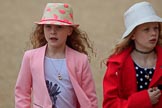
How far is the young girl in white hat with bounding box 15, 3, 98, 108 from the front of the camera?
11.8ft

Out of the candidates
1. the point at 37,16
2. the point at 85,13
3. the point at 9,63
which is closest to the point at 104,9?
the point at 85,13

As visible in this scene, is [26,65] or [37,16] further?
[37,16]

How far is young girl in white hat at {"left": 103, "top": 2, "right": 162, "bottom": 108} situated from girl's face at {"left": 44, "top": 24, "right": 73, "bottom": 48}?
14.6 inches

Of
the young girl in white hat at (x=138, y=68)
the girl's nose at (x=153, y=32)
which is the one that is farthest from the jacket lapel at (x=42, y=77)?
the girl's nose at (x=153, y=32)

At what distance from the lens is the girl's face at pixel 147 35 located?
11.2 ft

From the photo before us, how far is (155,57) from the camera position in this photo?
3523 millimetres

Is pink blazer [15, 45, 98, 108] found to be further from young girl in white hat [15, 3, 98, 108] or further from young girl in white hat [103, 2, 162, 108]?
young girl in white hat [103, 2, 162, 108]

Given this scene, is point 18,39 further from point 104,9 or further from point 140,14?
point 140,14

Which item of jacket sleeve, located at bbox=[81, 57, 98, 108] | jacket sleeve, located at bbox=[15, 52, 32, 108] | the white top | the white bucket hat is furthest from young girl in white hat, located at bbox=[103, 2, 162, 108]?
jacket sleeve, located at bbox=[15, 52, 32, 108]

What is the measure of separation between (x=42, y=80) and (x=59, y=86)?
0.41 ft

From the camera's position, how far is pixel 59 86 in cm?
361

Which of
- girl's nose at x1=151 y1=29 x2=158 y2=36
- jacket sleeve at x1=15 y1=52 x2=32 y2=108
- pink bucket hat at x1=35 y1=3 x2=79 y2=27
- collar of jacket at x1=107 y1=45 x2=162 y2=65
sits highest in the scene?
pink bucket hat at x1=35 y1=3 x2=79 y2=27

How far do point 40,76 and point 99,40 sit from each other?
5.04 ft

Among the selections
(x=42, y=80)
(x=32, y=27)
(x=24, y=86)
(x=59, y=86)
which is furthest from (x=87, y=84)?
(x=32, y=27)
